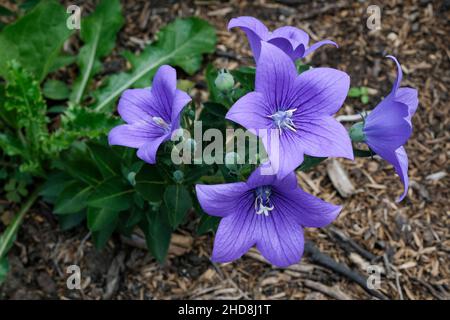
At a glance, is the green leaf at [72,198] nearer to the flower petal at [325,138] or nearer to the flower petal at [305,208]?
the flower petal at [305,208]

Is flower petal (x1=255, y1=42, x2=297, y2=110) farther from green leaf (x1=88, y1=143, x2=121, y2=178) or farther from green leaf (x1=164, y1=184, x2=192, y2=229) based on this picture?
green leaf (x1=88, y1=143, x2=121, y2=178)

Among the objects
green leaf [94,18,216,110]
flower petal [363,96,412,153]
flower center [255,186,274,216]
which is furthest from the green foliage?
flower center [255,186,274,216]

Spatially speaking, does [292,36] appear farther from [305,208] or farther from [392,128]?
[305,208]

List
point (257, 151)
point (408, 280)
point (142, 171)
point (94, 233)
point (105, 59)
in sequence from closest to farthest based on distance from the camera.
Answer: point (257, 151), point (142, 171), point (94, 233), point (408, 280), point (105, 59)

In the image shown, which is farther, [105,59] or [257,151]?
[105,59]

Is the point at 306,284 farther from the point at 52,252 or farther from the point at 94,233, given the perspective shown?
the point at 52,252

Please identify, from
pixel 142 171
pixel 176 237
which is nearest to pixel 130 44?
pixel 176 237

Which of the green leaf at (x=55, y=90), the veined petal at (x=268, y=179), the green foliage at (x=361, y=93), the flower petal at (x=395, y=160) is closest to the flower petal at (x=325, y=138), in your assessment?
the veined petal at (x=268, y=179)

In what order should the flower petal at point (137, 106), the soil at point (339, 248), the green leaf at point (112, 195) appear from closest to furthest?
the flower petal at point (137, 106) < the green leaf at point (112, 195) < the soil at point (339, 248)

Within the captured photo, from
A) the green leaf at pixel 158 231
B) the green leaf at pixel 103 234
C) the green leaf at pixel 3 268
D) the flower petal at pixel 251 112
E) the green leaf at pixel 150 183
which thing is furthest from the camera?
the green leaf at pixel 3 268
